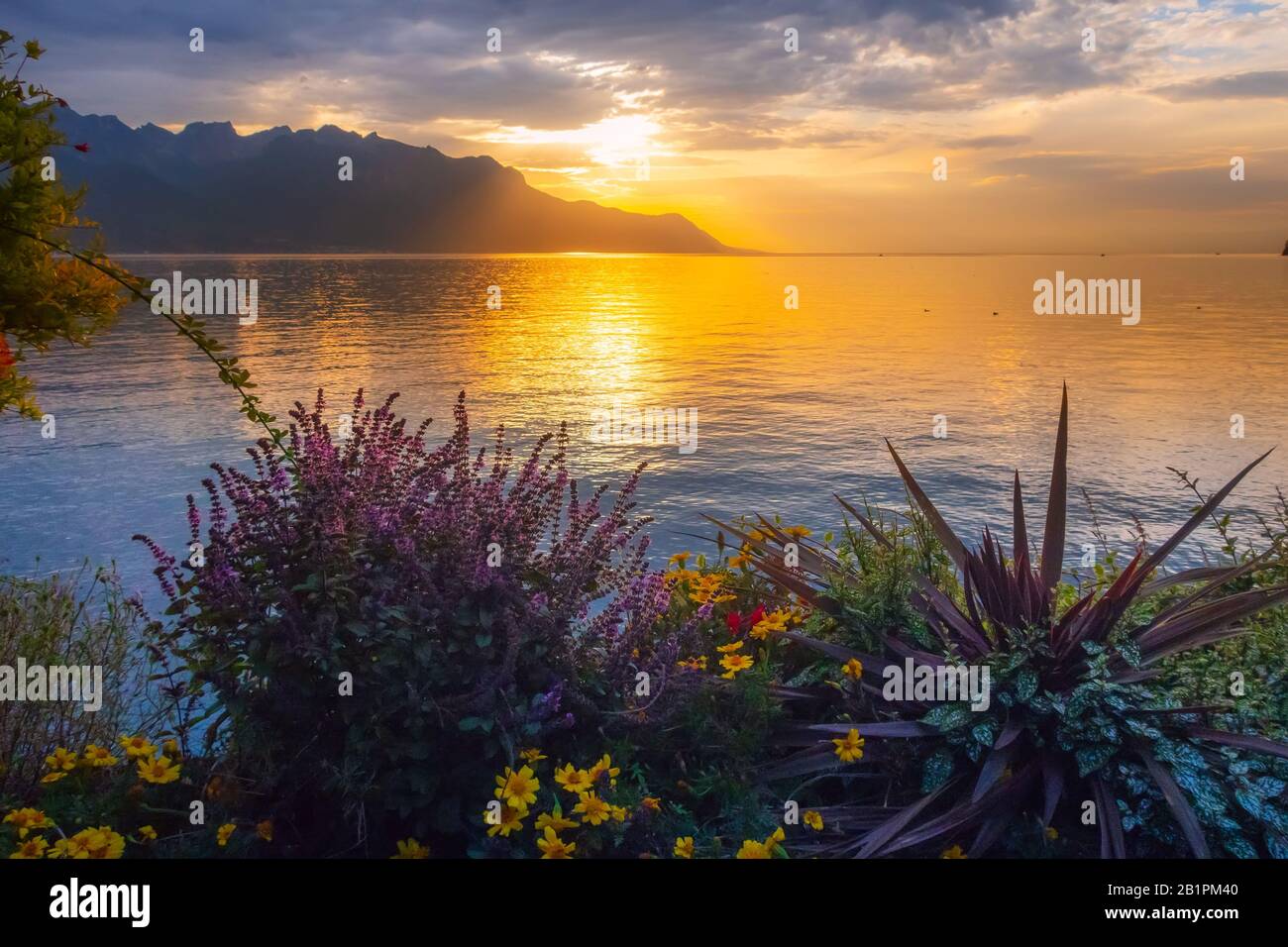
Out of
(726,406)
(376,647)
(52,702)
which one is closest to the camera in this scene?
(376,647)

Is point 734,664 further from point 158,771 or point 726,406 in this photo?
point 726,406

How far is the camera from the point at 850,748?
3.18 metres

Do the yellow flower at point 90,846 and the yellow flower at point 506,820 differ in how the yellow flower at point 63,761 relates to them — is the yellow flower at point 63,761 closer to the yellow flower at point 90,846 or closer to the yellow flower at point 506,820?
the yellow flower at point 90,846

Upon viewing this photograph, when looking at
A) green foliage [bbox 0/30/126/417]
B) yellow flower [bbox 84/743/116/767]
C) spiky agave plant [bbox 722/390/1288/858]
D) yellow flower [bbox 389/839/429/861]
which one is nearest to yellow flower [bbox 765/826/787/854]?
spiky agave plant [bbox 722/390/1288/858]

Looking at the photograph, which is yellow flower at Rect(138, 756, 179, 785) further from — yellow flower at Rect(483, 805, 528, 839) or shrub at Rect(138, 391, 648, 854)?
yellow flower at Rect(483, 805, 528, 839)

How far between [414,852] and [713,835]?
37.7 inches

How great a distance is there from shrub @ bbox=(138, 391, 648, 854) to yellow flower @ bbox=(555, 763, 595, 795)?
146 millimetres

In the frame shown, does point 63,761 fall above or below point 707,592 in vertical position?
below

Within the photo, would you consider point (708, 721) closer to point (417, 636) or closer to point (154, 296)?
point (417, 636)

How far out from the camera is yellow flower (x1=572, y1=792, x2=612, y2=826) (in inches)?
104

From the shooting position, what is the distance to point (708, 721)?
3307 mm

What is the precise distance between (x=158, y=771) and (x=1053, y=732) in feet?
9.66

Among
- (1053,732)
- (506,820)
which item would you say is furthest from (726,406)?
(506,820)

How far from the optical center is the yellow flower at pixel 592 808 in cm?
264
